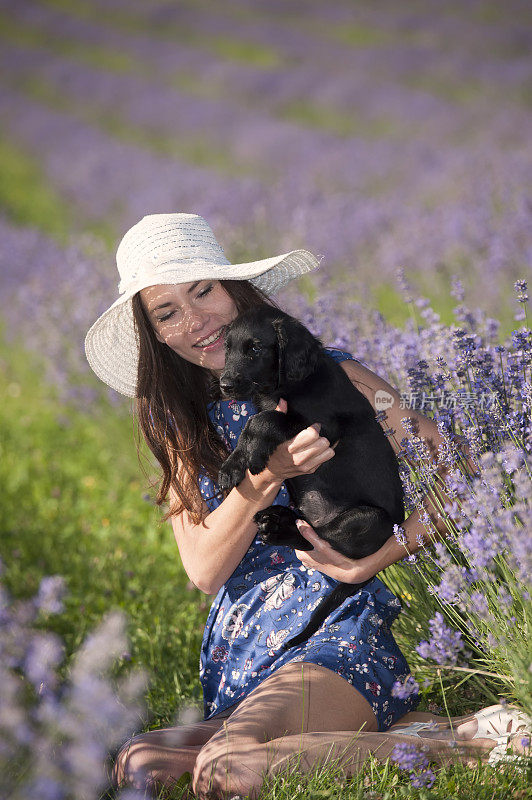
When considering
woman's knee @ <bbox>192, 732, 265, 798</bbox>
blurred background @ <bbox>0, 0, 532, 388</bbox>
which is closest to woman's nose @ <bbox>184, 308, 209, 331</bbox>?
woman's knee @ <bbox>192, 732, 265, 798</bbox>

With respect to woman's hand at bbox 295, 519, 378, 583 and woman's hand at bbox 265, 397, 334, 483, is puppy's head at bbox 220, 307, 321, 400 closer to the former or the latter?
woman's hand at bbox 265, 397, 334, 483

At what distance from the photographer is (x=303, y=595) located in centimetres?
259

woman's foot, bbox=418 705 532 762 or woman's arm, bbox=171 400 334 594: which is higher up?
woman's arm, bbox=171 400 334 594

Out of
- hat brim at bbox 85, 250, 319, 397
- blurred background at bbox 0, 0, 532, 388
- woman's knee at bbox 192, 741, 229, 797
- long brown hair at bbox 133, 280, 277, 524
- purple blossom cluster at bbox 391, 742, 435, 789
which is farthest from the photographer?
blurred background at bbox 0, 0, 532, 388

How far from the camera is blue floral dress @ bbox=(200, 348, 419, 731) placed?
7.88 ft

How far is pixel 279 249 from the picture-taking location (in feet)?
24.2

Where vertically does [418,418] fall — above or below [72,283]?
below

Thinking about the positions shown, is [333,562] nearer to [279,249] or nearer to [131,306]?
[131,306]

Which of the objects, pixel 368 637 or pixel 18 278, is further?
pixel 18 278

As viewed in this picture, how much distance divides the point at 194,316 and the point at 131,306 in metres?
0.35

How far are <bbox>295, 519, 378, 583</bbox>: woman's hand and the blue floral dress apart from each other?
11 cm

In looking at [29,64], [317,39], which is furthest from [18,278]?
[29,64]

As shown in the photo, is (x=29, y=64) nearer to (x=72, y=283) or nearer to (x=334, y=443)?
(x=72, y=283)

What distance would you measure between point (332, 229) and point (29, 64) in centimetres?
1376
